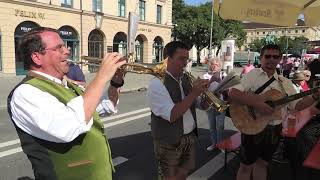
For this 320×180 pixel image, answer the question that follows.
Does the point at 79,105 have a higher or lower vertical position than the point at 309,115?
higher

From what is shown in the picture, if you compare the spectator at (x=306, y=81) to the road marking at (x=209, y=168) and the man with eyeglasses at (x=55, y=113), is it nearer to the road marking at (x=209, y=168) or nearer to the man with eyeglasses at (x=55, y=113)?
the road marking at (x=209, y=168)

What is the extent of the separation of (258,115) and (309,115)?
36.6 inches

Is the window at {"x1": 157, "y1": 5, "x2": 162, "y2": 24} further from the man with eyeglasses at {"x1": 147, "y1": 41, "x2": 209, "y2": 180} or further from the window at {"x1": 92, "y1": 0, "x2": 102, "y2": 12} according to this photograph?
the man with eyeglasses at {"x1": 147, "y1": 41, "x2": 209, "y2": 180}

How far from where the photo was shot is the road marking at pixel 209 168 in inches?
216

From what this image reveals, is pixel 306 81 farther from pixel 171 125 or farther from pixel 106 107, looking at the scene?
pixel 106 107

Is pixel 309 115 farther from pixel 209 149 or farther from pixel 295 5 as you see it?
pixel 209 149

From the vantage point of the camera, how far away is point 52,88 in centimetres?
213

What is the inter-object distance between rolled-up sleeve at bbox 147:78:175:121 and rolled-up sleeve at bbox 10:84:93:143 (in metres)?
1.38

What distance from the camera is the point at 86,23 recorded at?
30.2 m

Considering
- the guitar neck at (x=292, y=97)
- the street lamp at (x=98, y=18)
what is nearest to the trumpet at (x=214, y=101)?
the guitar neck at (x=292, y=97)

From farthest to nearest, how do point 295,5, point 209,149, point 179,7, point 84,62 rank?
1. point 179,7
2. point 209,149
3. point 295,5
4. point 84,62

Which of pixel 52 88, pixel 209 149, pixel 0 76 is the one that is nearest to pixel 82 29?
pixel 0 76

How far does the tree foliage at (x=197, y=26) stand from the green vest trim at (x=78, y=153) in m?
49.3

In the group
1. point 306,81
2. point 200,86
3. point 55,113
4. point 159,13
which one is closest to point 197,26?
point 159,13
